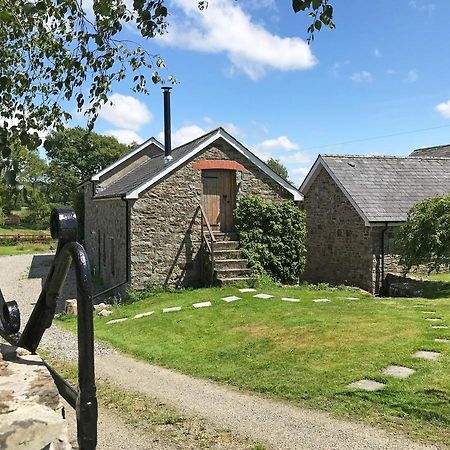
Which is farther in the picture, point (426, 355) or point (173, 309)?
point (173, 309)

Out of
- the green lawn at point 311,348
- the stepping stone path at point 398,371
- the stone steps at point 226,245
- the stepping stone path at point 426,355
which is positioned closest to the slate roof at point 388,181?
the stone steps at point 226,245

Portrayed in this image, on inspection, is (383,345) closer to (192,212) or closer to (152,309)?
(152,309)

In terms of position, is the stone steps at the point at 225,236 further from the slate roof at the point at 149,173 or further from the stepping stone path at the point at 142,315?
the stepping stone path at the point at 142,315

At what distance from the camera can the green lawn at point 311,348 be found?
6.29 m

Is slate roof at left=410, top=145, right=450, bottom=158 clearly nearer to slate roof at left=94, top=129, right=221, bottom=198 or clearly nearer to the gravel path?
slate roof at left=94, top=129, right=221, bottom=198

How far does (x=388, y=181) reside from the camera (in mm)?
20953

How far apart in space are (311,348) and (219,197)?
9832 millimetres

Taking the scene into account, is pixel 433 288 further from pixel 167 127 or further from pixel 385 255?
pixel 167 127

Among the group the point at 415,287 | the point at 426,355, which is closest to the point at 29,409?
the point at 426,355

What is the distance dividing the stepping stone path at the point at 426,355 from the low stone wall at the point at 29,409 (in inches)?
293

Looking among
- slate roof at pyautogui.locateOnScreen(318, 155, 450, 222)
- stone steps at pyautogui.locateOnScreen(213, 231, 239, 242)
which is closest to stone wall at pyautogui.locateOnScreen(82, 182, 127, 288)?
stone steps at pyautogui.locateOnScreen(213, 231, 239, 242)

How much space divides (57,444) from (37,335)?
0.54 meters

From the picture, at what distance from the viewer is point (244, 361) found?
28.8 ft

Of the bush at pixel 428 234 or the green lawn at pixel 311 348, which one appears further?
the bush at pixel 428 234
